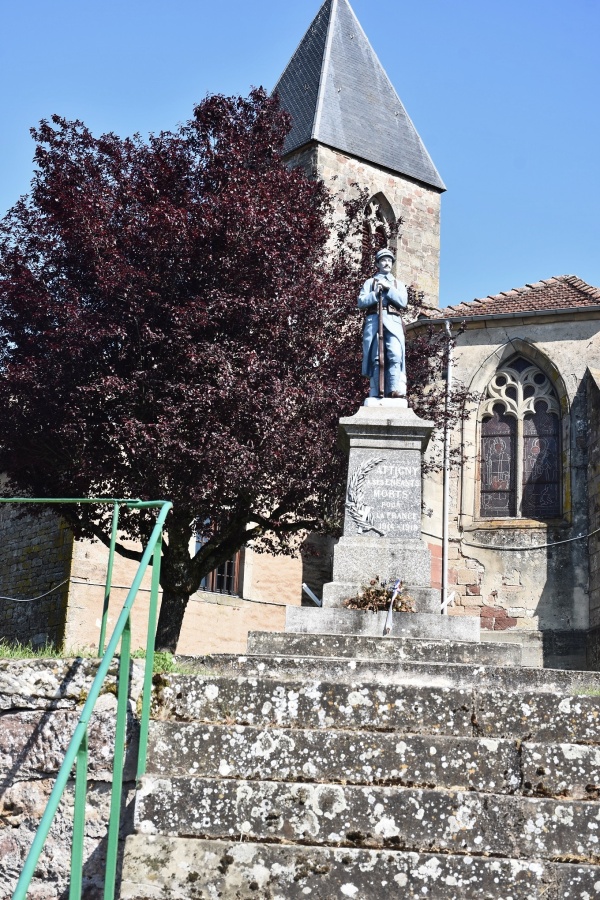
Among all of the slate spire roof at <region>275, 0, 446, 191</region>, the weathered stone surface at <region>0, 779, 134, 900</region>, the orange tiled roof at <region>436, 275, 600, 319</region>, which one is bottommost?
the weathered stone surface at <region>0, 779, 134, 900</region>

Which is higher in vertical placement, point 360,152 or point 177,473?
point 360,152

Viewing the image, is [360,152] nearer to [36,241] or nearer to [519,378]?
[519,378]

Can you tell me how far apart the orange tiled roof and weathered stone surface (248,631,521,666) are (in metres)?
13.3

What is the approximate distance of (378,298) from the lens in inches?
401

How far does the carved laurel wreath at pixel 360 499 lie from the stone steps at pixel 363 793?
384 centimetres

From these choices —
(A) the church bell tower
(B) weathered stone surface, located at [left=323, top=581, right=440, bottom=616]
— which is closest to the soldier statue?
(B) weathered stone surface, located at [left=323, top=581, right=440, bottom=616]

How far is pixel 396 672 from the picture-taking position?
6.57 m

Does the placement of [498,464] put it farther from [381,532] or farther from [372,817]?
[372,817]

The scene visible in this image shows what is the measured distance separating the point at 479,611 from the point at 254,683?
14083 millimetres

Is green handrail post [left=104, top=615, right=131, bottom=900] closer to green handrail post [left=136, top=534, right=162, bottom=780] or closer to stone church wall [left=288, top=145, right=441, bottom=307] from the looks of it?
green handrail post [left=136, top=534, right=162, bottom=780]

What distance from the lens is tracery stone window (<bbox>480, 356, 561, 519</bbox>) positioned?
779 inches

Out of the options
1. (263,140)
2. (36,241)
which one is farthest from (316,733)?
(263,140)

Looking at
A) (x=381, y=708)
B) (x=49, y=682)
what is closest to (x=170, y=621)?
(x=49, y=682)

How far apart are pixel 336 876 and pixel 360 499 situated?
505 centimetres
